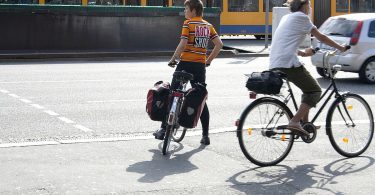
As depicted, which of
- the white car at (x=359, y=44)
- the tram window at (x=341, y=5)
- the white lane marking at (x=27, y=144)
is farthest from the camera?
the tram window at (x=341, y=5)

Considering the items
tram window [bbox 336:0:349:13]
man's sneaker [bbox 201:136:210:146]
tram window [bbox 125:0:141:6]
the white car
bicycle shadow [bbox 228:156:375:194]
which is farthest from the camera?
tram window [bbox 336:0:349:13]

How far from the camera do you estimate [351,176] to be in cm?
734

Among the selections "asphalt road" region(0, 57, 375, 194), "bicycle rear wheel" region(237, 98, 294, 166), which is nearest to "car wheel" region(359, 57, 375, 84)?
"asphalt road" region(0, 57, 375, 194)

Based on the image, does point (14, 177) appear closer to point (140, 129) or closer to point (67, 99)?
point (140, 129)

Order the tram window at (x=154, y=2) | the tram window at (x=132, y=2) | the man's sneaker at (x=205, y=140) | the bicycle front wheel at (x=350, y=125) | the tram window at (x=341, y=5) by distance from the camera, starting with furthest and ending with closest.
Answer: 1. the tram window at (x=341, y=5)
2. the tram window at (x=154, y=2)
3. the tram window at (x=132, y=2)
4. the man's sneaker at (x=205, y=140)
5. the bicycle front wheel at (x=350, y=125)

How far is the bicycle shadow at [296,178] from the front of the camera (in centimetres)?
676

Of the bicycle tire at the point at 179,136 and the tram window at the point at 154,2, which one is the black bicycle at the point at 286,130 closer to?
the bicycle tire at the point at 179,136

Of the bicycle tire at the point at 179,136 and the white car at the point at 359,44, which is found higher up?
the white car at the point at 359,44

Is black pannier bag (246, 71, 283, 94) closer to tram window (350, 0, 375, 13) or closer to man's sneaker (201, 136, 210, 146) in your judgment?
man's sneaker (201, 136, 210, 146)

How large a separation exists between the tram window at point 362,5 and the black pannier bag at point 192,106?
29573mm

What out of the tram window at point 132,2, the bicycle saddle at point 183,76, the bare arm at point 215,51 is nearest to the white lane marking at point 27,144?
the bicycle saddle at point 183,76

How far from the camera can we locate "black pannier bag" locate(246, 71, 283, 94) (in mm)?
7426

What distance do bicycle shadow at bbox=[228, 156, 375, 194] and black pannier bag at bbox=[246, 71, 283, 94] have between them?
0.75m

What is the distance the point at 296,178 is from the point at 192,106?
1549 mm
